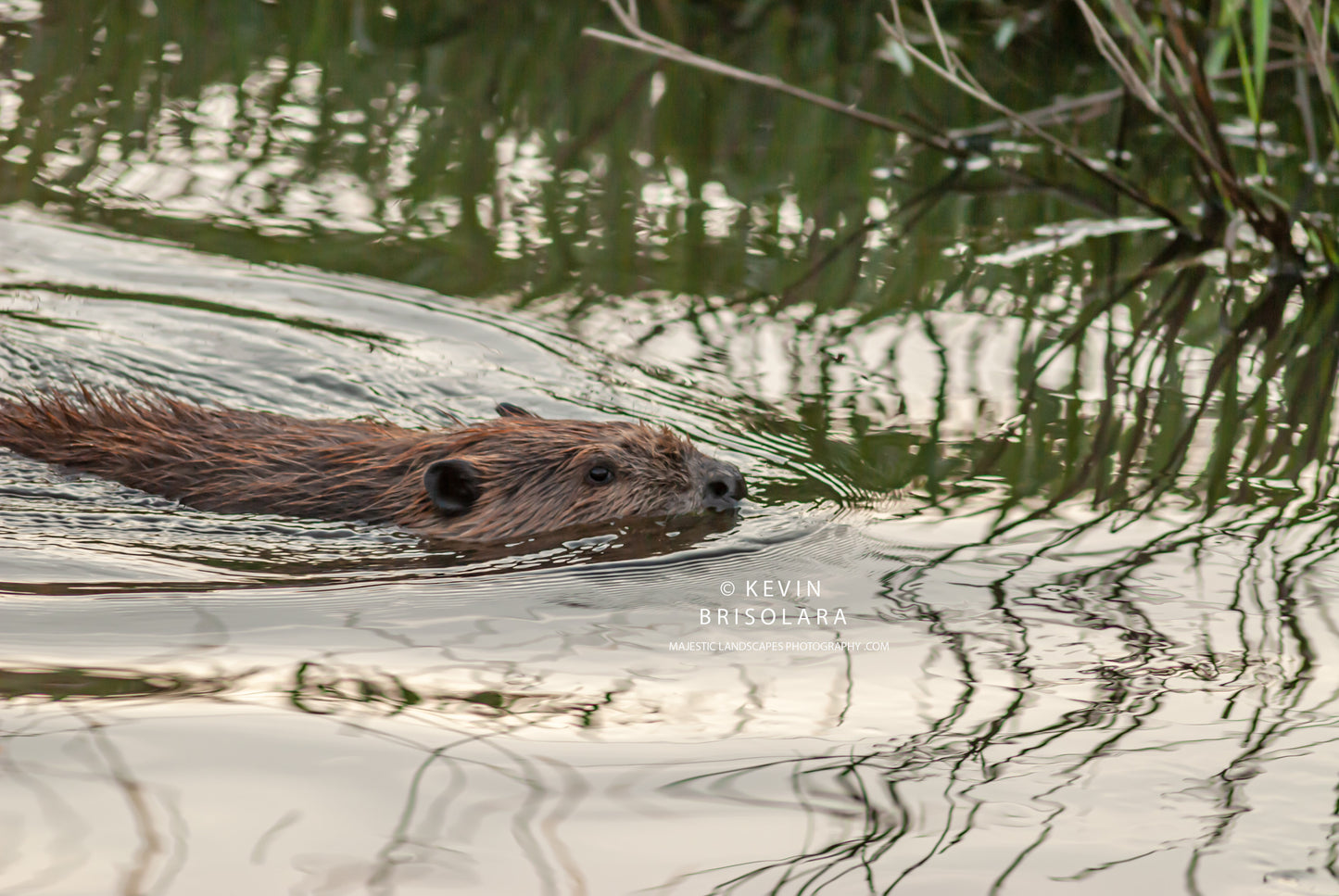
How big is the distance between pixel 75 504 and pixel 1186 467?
3.22m

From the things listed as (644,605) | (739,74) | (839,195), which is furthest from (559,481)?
(839,195)

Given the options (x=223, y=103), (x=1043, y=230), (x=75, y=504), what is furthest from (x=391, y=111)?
(x=75, y=504)

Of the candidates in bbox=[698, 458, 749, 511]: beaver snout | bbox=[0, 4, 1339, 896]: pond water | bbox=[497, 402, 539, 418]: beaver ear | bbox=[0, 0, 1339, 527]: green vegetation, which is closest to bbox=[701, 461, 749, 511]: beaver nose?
bbox=[698, 458, 749, 511]: beaver snout

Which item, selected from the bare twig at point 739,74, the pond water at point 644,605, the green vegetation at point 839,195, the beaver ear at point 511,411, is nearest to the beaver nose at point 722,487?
the pond water at point 644,605

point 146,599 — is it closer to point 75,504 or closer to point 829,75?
point 75,504

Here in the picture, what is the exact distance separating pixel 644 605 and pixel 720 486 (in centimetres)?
73

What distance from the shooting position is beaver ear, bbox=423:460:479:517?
4.10 meters

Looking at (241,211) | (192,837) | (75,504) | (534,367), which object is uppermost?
(241,211)

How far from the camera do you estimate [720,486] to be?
425cm

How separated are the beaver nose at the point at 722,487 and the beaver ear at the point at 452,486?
2.12 ft

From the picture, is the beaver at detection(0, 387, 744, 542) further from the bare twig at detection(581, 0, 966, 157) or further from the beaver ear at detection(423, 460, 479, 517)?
the bare twig at detection(581, 0, 966, 157)

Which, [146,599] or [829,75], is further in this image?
[829,75]

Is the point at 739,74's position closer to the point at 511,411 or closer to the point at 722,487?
the point at 511,411

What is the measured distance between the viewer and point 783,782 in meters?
2.71
